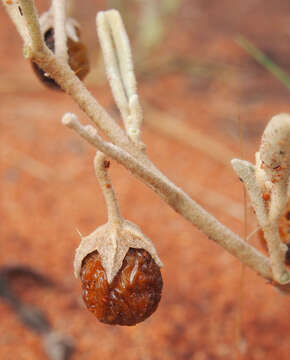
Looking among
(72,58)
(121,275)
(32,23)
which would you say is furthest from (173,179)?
(32,23)

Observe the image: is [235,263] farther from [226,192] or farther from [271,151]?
[271,151]

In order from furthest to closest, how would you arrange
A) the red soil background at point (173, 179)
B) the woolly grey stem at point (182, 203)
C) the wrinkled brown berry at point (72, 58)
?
the red soil background at point (173, 179) < the wrinkled brown berry at point (72, 58) < the woolly grey stem at point (182, 203)

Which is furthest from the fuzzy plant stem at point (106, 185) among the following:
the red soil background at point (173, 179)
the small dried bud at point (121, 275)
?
the red soil background at point (173, 179)

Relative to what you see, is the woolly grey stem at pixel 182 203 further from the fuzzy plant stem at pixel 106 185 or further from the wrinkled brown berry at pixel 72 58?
the wrinkled brown berry at pixel 72 58

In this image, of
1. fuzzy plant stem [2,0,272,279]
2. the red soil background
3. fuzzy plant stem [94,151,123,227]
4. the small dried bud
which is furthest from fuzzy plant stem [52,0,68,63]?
the red soil background

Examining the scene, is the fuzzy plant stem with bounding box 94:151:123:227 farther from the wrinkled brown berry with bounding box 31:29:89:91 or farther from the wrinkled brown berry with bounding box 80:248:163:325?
the wrinkled brown berry with bounding box 31:29:89:91

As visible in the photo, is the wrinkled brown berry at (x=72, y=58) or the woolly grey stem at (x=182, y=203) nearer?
the woolly grey stem at (x=182, y=203)
